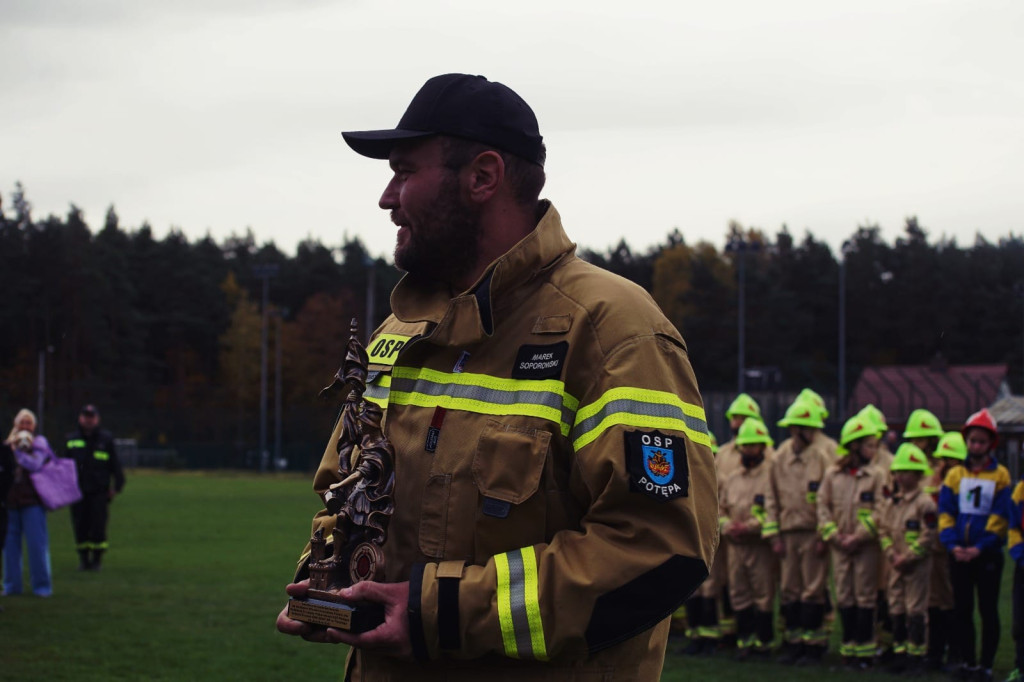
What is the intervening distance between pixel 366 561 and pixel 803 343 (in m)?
96.5

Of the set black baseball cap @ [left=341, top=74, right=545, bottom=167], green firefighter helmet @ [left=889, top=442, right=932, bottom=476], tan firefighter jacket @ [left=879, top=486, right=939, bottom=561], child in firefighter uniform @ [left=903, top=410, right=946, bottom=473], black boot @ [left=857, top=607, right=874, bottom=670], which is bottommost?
black boot @ [left=857, top=607, right=874, bottom=670]

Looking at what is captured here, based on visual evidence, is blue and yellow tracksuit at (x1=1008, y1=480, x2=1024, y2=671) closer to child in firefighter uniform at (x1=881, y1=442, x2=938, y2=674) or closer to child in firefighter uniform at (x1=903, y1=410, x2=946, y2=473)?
child in firefighter uniform at (x1=881, y1=442, x2=938, y2=674)

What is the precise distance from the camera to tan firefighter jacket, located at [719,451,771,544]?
13.0 meters

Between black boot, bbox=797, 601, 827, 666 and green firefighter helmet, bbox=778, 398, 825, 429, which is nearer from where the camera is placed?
black boot, bbox=797, 601, 827, 666

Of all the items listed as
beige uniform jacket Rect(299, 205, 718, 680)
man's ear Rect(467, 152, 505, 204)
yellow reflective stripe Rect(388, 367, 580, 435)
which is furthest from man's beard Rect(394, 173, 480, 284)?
yellow reflective stripe Rect(388, 367, 580, 435)

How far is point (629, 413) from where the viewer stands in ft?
9.48

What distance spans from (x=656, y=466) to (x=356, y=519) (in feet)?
2.44

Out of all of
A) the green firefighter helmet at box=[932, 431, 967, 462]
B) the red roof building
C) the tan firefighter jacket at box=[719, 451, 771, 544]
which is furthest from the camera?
the red roof building

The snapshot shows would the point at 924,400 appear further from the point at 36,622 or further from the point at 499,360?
the point at 499,360

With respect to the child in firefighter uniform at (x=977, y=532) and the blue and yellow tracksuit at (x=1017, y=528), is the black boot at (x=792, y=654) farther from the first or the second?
the blue and yellow tracksuit at (x=1017, y=528)

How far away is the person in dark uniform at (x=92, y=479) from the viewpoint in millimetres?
18547

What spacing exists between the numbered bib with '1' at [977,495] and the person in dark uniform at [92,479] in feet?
39.5

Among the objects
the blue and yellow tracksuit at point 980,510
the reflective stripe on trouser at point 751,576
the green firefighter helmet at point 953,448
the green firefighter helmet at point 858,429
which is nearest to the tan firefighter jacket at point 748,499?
the reflective stripe on trouser at point 751,576

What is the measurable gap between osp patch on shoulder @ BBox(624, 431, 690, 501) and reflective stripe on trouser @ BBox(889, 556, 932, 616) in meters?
10.1
